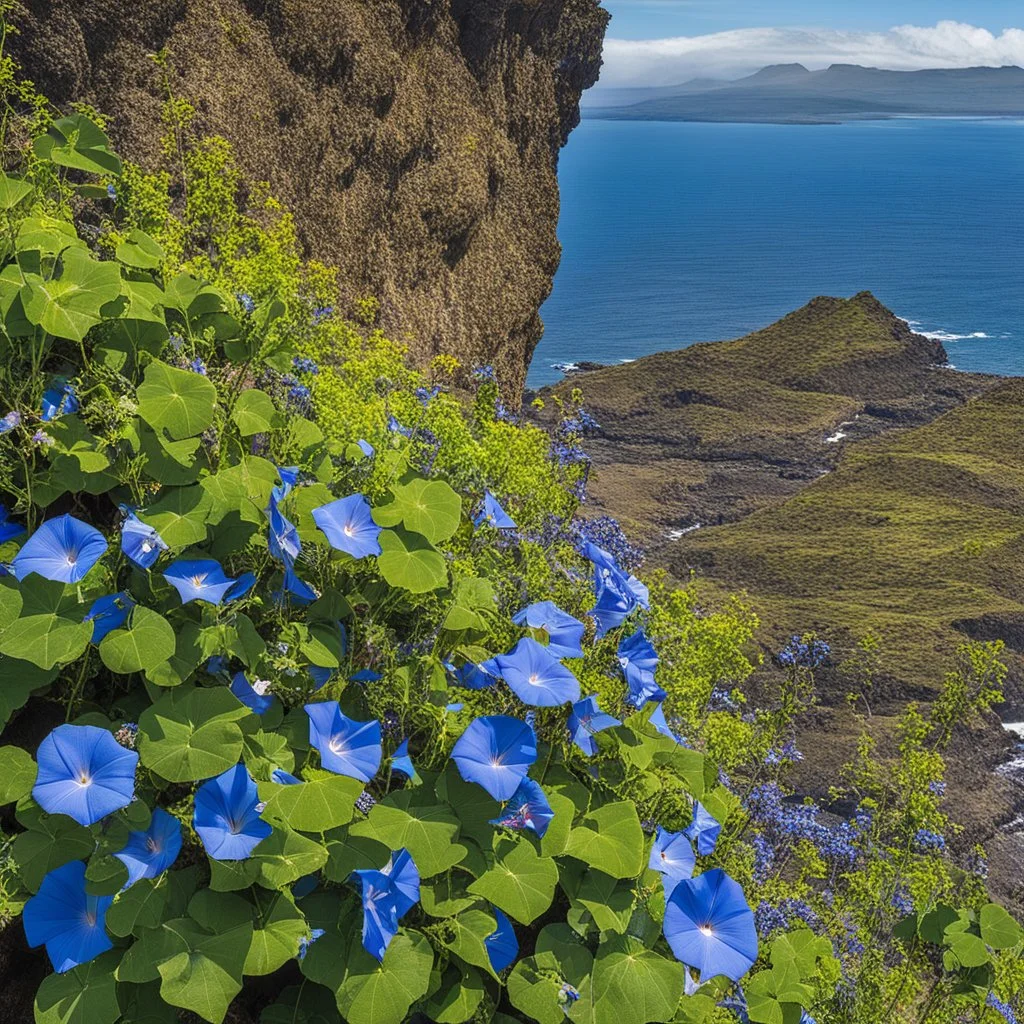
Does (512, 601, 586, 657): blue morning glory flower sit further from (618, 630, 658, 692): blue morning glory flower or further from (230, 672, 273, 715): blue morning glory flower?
(230, 672, 273, 715): blue morning glory flower

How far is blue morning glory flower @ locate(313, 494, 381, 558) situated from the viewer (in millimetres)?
2869

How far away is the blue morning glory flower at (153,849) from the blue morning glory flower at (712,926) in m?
1.29

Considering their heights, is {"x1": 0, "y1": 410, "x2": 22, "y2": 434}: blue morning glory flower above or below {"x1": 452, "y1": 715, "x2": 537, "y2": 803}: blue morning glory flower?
above

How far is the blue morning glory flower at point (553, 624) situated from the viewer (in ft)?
10.2

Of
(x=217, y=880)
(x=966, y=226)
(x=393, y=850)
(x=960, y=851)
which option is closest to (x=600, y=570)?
(x=393, y=850)

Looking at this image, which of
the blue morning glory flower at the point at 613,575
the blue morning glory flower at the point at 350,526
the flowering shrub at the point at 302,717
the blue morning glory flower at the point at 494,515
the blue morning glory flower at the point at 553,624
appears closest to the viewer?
the flowering shrub at the point at 302,717

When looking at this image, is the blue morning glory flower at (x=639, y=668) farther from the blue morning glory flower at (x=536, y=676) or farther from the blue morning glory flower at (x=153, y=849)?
the blue morning glory flower at (x=153, y=849)

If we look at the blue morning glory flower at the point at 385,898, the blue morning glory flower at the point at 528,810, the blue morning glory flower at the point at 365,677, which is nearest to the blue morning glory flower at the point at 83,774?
the blue morning glory flower at the point at 385,898

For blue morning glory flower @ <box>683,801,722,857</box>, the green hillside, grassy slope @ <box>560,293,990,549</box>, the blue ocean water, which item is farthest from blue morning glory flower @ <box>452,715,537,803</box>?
the blue ocean water

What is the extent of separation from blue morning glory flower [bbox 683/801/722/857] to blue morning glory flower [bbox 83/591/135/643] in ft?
5.99

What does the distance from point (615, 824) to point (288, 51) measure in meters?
6.92

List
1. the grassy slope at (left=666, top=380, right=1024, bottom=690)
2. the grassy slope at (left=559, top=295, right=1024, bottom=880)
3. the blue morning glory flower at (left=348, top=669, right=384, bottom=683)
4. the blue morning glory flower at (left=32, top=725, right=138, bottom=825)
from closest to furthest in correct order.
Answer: the blue morning glory flower at (left=32, top=725, right=138, bottom=825) < the blue morning glory flower at (left=348, top=669, right=384, bottom=683) < the grassy slope at (left=559, top=295, right=1024, bottom=880) < the grassy slope at (left=666, top=380, right=1024, bottom=690)

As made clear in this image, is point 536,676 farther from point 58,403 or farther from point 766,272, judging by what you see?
point 766,272

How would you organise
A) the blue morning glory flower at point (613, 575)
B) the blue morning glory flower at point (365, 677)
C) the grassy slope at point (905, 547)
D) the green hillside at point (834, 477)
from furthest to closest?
the green hillside at point (834, 477)
the grassy slope at point (905, 547)
the blue morning glory flower at point (613, 575)
the blue morning glory flower at point (365, 677)
